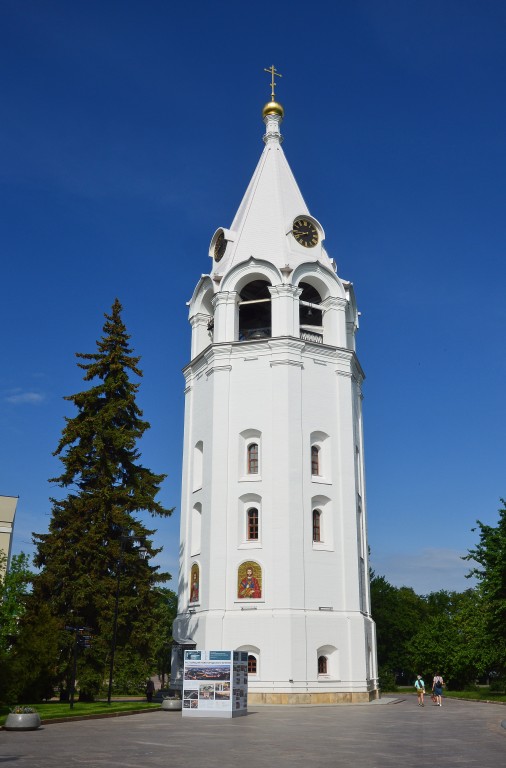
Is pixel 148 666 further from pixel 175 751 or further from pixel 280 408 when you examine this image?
pixel 175 751

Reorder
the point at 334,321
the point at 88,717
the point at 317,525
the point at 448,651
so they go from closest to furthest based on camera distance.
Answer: the point at 88,717
the point at 317,525
the point at 334,321
the point at 448,651

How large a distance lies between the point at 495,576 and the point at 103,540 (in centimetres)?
1674

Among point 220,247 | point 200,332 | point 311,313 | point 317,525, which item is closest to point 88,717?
point 317,525

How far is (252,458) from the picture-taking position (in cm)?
3403

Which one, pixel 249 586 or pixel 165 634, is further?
pixel 165 634

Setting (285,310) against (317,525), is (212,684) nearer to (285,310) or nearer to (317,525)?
(317,525)

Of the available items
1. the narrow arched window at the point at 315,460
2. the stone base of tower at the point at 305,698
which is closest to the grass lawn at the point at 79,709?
the stone base of tower at the point at 305,698

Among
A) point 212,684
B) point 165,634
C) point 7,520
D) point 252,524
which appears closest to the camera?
point 212,684

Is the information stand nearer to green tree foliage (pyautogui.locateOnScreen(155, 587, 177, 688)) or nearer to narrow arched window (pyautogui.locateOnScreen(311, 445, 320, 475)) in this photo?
green tree foliage (pyautogui.locateOnScreen(155, 587, 177, 688))

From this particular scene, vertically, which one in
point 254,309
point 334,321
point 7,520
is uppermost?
point 254,309

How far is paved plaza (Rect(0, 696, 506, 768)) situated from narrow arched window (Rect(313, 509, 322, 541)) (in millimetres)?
10011

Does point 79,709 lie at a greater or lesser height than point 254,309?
lesser

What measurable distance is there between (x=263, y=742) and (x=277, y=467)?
17.5m

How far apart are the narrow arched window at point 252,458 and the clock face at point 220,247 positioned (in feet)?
33.6
